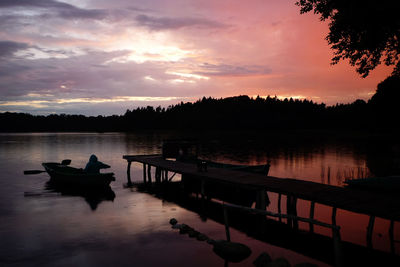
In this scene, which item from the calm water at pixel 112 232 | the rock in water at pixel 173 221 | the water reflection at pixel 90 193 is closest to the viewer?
the calm water at pixel 112 232

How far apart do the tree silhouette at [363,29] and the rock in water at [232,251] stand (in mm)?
13437

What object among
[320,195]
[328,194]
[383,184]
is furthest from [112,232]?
[383,184]

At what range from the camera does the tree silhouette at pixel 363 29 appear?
56.3ft

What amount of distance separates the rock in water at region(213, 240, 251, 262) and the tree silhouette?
13437 millimetres

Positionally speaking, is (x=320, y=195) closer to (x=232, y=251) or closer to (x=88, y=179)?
(x=232, y=251)

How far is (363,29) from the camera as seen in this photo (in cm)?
1902

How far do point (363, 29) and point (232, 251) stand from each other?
48.0 feet

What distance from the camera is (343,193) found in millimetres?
14578

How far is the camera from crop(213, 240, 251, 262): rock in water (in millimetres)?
12688

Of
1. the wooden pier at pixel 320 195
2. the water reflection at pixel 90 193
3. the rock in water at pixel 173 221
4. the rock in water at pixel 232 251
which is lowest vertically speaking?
the water reflection at pixel 90 193

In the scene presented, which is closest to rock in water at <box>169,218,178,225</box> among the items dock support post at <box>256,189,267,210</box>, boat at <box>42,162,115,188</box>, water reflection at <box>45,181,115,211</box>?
dock support post at <box>256,189,267,210</box>

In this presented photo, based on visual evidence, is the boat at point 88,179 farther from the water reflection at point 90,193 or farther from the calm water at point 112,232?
the calm water at point 112,232

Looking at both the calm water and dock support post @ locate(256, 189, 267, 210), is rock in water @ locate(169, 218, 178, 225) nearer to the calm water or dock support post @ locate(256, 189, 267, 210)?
the calm water

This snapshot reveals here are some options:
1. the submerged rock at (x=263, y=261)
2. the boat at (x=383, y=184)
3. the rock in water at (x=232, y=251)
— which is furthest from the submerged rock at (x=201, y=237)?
the boat at (x=383, y=184)
